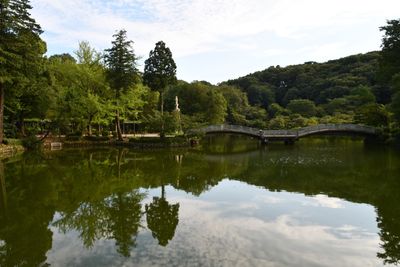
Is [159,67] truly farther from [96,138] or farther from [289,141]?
[289,141]

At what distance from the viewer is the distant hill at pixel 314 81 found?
2972 inches

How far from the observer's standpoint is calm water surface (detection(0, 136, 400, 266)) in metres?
8.42

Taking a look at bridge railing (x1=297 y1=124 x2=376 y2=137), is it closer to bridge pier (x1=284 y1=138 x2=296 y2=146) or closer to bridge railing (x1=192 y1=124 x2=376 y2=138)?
bridge railing (x1=192 y1=124 x2=376 y2=138)

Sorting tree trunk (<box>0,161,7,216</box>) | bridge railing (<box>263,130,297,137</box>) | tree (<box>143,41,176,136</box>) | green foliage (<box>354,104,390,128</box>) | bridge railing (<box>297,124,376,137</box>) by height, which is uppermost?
tree (<box>143,41,176,136</box>)

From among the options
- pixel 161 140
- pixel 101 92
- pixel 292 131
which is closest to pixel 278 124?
pixel 292 131

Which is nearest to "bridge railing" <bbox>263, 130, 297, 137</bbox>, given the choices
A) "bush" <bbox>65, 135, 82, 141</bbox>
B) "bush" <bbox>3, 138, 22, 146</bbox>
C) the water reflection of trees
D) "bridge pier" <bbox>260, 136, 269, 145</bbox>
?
"bridge pier" <bbox>260, 136, 269, 145</bbox>

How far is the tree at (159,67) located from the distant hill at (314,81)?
4128 cm

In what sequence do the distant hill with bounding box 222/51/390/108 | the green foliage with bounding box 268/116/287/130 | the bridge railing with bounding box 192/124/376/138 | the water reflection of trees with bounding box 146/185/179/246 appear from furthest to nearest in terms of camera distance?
Answer: the distant hill with bounding box 222/51/390/108 < the green foliage with bounding box 268/116/287/130 < the bridge railing with bounding box 192/124/376/138 < the water reflection of trees with bounding box 146/185/179/246

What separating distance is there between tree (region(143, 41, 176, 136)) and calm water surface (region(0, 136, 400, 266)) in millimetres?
17681

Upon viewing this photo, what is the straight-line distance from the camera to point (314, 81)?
281 feet

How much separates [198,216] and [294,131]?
32348 mm

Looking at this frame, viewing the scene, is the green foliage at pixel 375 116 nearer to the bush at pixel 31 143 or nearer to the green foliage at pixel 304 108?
the green foliage at pixel 304 108

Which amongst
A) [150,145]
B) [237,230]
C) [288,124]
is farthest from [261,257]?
[288,124]

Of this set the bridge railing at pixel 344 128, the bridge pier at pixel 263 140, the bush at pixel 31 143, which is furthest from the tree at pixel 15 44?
the bridge railing at pixel 344 128
